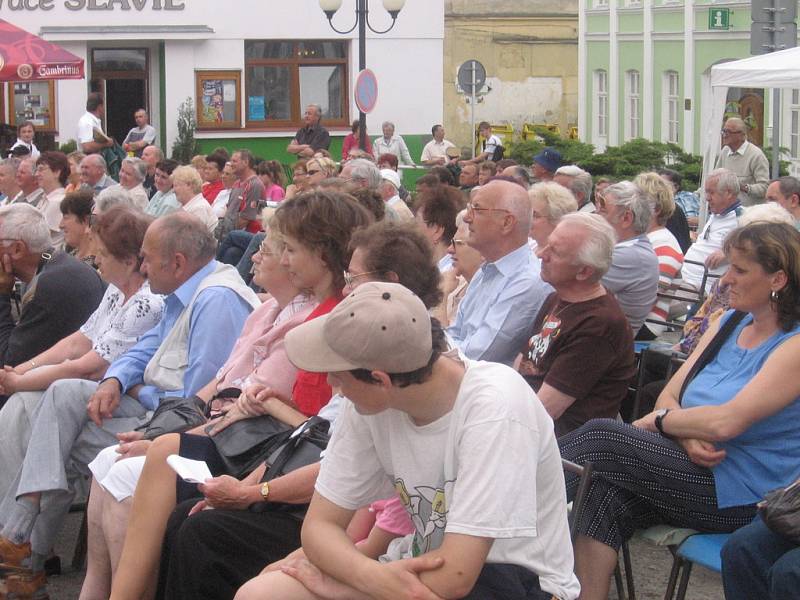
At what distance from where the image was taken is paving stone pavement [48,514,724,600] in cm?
516

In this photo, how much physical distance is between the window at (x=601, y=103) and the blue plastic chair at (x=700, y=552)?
109 ft

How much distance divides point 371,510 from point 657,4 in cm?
3017

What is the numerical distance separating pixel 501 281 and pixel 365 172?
372cm

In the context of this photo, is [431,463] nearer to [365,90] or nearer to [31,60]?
[365,90]

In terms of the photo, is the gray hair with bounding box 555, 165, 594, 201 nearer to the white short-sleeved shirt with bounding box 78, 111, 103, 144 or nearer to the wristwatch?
the wristwatch

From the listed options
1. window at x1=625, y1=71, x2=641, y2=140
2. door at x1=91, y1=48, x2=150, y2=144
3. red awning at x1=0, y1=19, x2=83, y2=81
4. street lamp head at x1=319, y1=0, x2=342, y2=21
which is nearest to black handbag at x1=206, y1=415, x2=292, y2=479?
red awning at x1=0, y1=19, x2=83, y2=81

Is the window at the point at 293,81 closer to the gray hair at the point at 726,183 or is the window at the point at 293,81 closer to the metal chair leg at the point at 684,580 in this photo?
the gray hair at the point at 726,183

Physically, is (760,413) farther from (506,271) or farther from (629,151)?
(629,151)

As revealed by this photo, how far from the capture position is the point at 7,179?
12242mm

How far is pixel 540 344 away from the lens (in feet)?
15.5

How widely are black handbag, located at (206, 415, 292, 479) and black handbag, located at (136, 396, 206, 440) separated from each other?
34 cm

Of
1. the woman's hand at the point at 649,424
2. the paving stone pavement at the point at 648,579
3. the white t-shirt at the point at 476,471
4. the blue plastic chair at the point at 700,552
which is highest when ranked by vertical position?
the white t-shirt at the point at 476,471

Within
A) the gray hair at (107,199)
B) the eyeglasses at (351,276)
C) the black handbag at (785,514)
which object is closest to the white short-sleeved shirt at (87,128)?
the gray hair at (107,199)

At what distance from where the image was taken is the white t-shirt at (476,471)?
2.91 m
